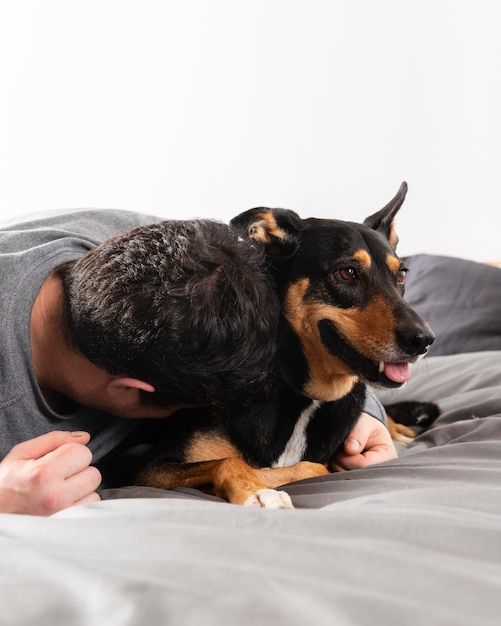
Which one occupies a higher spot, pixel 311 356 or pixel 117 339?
pixel 117 339

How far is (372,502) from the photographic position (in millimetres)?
1063

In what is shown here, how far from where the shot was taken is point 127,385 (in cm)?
137

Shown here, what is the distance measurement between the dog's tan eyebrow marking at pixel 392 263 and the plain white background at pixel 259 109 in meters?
2.11

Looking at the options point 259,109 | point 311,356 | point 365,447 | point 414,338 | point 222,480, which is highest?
point 259,109

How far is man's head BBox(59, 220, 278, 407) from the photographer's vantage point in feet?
4.06

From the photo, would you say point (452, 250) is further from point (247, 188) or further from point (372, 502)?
point (372, 502)

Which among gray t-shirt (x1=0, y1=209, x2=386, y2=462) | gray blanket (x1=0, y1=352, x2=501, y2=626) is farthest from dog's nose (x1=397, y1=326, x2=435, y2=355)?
gray t-shirt (x1=0, y1=209, x2=386, y2=462)

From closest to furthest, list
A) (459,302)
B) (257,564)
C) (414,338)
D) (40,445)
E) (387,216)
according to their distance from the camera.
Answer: (257,564), (40,445), (414,338), (387,216), (459,302)

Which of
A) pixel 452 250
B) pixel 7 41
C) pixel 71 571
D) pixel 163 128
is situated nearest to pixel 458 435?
pixel 71 571

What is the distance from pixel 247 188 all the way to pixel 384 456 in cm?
241

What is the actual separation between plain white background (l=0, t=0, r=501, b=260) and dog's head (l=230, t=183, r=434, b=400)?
211 cm

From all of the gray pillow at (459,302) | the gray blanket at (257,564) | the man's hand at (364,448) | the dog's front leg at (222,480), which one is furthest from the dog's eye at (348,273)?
the gray pillow at (459,302)

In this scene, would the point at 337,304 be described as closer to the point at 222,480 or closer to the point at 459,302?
the point at 222,480

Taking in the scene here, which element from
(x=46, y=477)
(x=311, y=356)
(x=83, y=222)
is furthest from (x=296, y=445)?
(x=83, y=222)
